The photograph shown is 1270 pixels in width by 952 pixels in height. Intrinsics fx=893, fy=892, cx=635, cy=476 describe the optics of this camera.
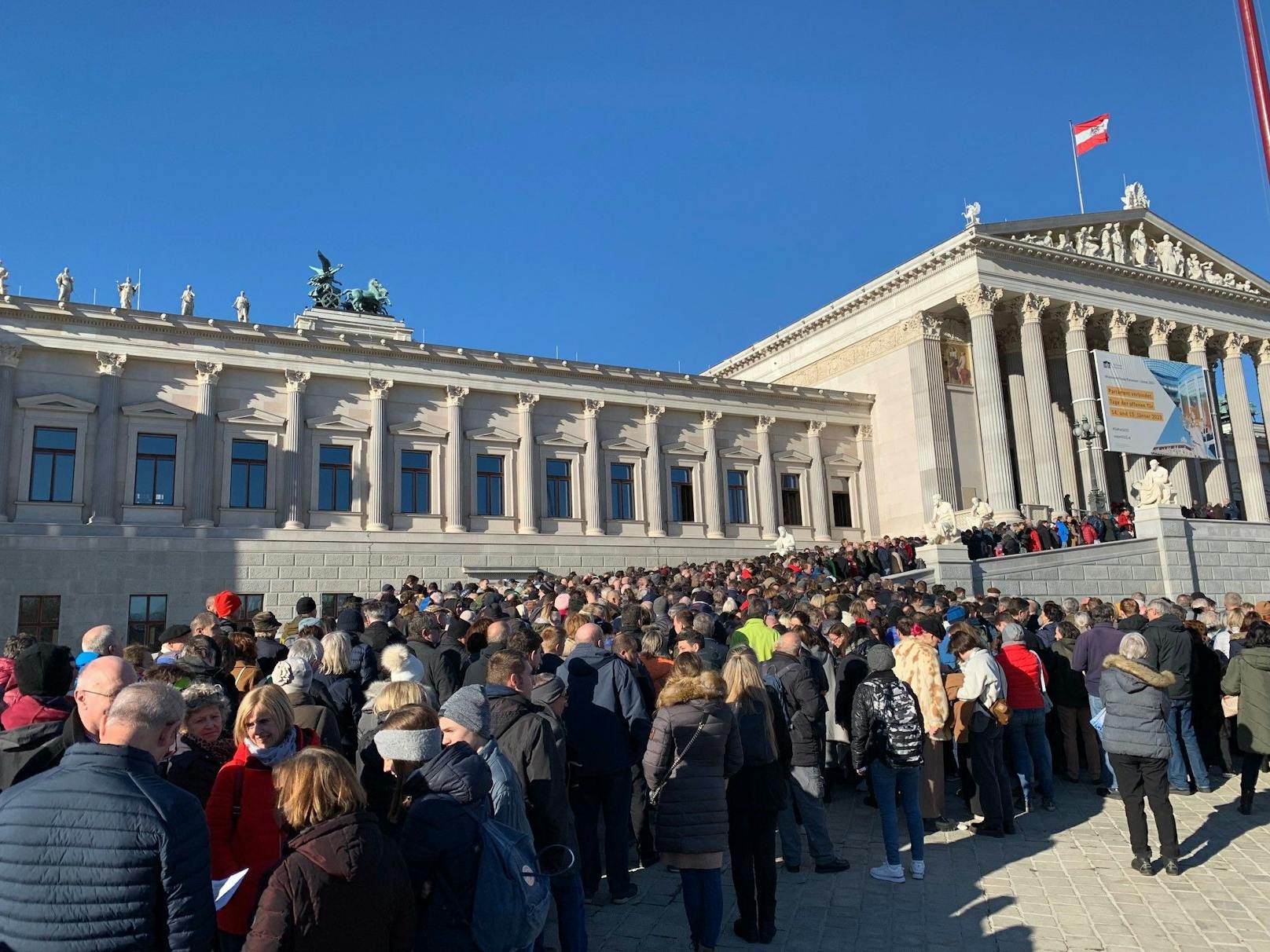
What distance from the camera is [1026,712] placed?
8945mm

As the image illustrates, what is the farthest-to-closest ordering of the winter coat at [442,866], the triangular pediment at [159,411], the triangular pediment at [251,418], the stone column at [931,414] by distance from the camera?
the stone column at [931,414] → the triangular pediment at [251,418] → the triangular pediment at [159,411] → the winter coat at [442,866]

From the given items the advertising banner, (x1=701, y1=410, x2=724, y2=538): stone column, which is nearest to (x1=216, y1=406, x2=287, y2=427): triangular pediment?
(x1=701, y1=410, x2=724, y2=538): stone column

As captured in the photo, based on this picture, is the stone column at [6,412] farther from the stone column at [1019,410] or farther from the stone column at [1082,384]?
the stone column at [1082,384]

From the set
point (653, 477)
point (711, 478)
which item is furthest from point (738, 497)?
point (653, 477)

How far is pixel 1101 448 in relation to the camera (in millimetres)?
34906

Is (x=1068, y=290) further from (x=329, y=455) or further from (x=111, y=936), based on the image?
(x=111, y=936)

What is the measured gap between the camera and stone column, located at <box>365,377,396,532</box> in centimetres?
2645

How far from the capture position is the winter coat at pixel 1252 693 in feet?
28.1

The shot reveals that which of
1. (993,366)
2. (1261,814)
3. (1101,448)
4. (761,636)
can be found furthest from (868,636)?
(1101,448)

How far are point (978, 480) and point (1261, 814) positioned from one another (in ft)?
88.4

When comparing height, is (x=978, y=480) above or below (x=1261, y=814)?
above

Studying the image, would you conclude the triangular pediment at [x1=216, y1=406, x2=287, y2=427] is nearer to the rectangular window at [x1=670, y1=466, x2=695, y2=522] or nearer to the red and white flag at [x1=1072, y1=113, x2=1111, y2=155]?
the rectangular window at [x1=670, y1=466, x2=695, y2=522]

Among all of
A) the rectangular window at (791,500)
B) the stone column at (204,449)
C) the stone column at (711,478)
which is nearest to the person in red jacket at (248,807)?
the stone column at (204,449)

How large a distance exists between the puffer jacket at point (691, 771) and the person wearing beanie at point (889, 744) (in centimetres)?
185
